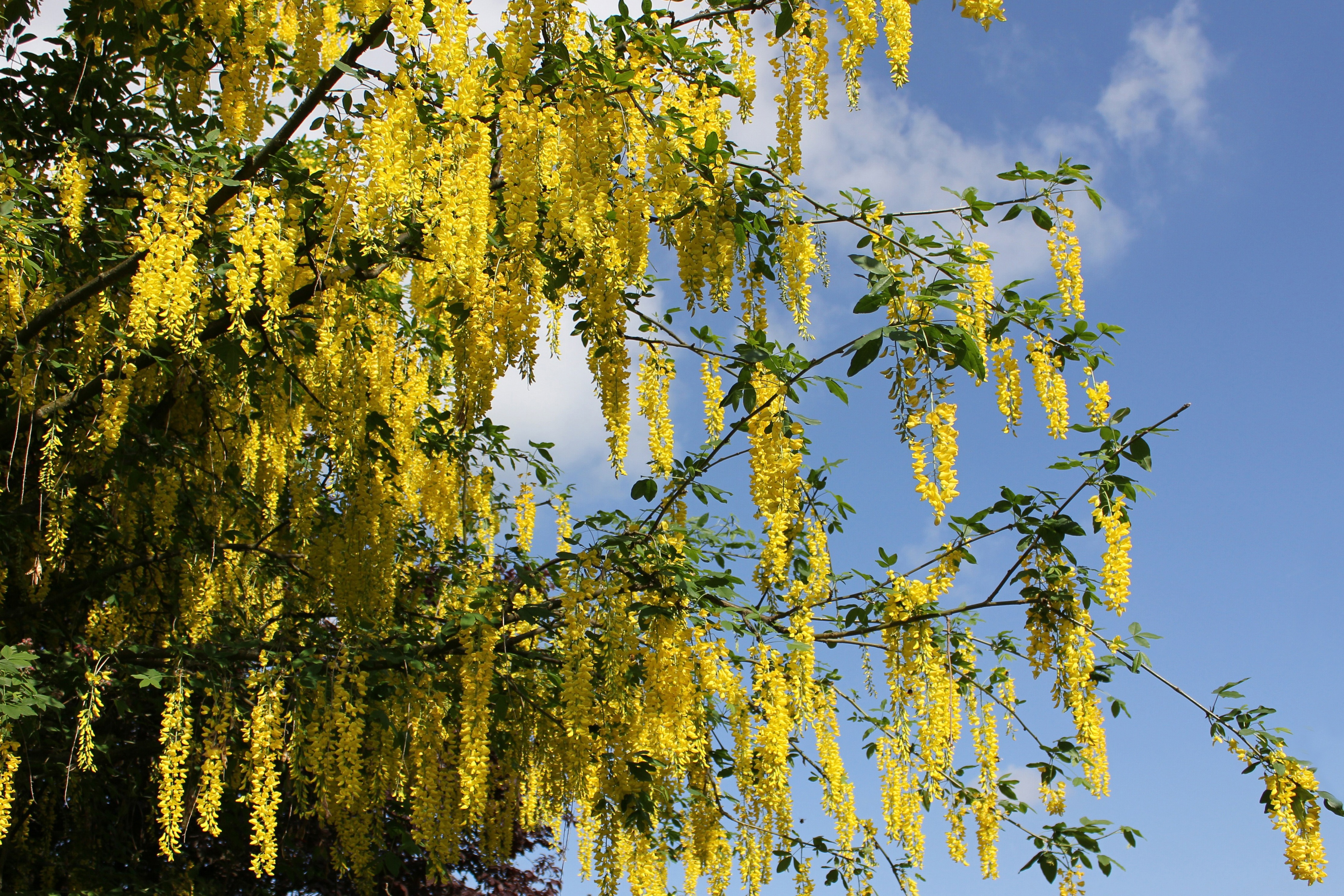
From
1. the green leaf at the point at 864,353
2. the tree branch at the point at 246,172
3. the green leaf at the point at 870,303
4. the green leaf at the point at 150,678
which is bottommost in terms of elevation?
the green leaf at the point at 150,678

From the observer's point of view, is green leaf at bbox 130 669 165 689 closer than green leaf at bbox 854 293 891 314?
No

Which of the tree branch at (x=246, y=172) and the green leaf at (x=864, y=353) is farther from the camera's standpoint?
the tree branch at (x=246, y=172)

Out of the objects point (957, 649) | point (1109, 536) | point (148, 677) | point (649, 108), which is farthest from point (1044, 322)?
point (148, 677)

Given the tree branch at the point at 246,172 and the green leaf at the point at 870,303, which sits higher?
the tree branch at the point at 246,172

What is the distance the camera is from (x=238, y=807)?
5.84 metres

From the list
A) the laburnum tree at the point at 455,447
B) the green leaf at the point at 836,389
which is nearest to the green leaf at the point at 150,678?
the laburnum tree at the point at 455,447

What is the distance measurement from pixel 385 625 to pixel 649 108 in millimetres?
2666

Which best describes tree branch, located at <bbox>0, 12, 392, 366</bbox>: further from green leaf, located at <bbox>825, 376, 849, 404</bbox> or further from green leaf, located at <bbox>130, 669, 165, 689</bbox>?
green leaf, located at <bbox>825, 376, 849, 404</bbox>

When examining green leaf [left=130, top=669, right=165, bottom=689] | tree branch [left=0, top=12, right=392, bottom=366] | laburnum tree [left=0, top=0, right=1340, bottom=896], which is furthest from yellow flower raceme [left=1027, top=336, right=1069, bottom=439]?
green leaf [left=130, top=669, right=165, bottom=689]

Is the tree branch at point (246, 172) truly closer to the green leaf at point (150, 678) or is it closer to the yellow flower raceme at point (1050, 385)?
the green leaf at point (150, 678)

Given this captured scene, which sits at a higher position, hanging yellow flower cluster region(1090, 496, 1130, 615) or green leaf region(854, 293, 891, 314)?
green leaf region(854, 293, 891, 314)

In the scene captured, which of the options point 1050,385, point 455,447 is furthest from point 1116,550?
point 455,447

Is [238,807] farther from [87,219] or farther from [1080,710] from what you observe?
[1080,710]

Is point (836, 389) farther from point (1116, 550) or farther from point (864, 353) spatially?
point (1116, 550)
